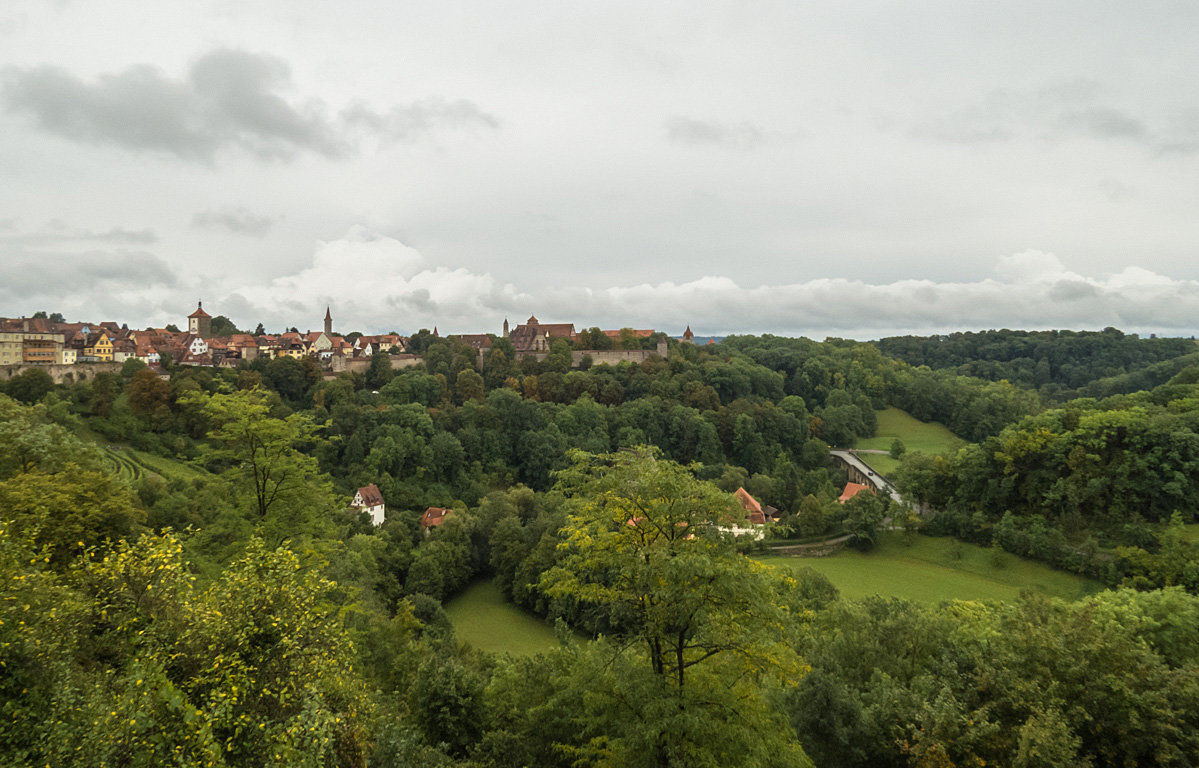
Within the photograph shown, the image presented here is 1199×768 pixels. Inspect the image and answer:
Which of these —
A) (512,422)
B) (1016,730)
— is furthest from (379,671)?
(512,422)

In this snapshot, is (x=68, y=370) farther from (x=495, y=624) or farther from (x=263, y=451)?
(x=263, y=451)

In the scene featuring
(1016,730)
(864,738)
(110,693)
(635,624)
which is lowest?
(864,738)

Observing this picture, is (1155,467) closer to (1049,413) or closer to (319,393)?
(1049,413)

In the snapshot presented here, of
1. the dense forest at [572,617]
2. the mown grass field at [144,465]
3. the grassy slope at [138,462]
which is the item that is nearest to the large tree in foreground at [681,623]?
the dense forest at [572,617]

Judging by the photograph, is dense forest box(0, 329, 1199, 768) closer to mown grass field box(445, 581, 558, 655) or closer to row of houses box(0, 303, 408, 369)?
mown grass field box(445, 581, 558, 655)

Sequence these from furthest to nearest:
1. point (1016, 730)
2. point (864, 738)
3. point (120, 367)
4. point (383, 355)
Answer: point (383, 355) < point (120, 367) < point (864, 738) < point (1016, 730)

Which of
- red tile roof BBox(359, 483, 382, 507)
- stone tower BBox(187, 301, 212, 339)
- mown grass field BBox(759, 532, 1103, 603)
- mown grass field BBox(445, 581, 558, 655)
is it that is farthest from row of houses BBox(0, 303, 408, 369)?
mown grass field BBox(759, 532, 1103, 603)

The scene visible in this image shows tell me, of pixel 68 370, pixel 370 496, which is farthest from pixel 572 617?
pixel 68 370
